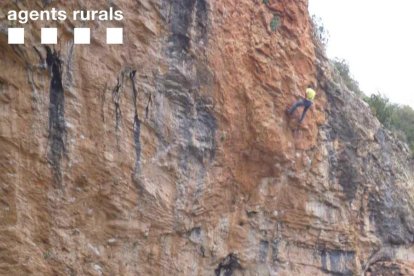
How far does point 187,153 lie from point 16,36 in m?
2.97

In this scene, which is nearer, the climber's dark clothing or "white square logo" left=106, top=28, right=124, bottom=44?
"white square logo" left=106, top=28, right=124, bottom=44

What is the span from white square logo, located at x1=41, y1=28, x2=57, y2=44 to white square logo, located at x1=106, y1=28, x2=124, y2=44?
29.2 inches

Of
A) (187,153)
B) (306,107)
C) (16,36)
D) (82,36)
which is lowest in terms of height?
(187,153)

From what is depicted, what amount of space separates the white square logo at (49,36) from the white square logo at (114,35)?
741 millimetres

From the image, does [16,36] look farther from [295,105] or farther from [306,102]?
[306,102]

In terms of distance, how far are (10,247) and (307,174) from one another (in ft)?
16.5

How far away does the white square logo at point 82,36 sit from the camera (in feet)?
23.5

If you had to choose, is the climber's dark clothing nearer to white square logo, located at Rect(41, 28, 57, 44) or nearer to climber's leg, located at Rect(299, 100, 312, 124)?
climber's leg, located at Rect(299, 100, 312, 124)

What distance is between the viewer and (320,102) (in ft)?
32.4

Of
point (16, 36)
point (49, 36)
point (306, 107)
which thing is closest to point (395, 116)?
point (306, 107)

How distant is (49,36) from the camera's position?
22.8 ft

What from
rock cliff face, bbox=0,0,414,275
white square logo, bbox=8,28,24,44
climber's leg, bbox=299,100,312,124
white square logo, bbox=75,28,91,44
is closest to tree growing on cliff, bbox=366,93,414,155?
rock cliff face, bbox=0,0,414,275

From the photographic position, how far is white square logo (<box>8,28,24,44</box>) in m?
6.62

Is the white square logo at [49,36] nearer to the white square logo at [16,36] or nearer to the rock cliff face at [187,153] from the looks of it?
the rock cliff face at [187,153]
